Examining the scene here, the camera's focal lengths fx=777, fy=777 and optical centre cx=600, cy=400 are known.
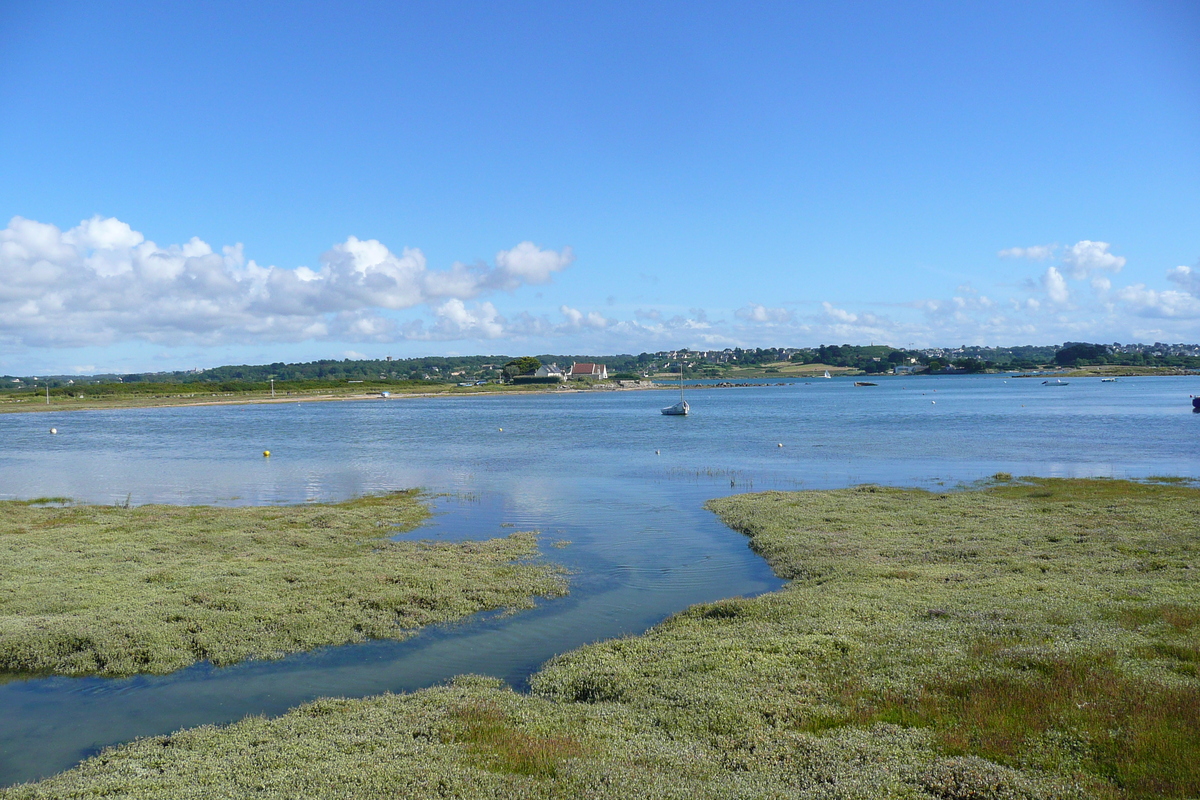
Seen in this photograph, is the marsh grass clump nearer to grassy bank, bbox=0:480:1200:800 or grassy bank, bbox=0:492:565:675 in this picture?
grassy bank, bbox=0:480:1200:800

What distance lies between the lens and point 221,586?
62.2 ft

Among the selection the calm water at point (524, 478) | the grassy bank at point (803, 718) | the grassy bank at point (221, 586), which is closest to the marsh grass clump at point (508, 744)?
the grassy bank at point (803, 718)

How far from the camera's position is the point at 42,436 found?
273 feet

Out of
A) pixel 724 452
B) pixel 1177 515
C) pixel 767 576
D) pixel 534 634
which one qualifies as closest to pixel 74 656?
pixel 534 634

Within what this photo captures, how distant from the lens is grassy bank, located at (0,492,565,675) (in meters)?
15.3

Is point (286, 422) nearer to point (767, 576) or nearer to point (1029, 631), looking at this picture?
point (767, 576)

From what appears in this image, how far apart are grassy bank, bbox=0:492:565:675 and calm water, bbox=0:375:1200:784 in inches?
31.9

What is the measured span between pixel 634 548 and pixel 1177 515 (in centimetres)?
1804

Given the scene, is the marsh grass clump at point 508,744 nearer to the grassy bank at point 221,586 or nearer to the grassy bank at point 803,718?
the grassy bank at point 803,718

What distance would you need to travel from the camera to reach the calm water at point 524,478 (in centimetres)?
1365

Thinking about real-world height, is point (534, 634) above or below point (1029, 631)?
below

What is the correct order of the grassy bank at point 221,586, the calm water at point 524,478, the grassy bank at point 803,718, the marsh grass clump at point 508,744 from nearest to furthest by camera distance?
the grassy bank at point 803,718
the marsh grass clump at point 508,744
the calm water at point 524,478
the grassy bank at point 221,586

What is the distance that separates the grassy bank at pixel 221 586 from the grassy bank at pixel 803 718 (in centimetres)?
447

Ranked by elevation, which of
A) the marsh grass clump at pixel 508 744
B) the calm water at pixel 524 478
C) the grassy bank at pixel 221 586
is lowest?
the calm water at pixel 524 478
